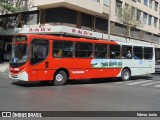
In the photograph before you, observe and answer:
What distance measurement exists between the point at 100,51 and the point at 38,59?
4.96m

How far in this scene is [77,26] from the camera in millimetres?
33938

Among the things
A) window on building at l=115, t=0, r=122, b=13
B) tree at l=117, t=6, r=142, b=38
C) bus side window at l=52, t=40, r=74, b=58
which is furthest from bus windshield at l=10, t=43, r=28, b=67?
window on building at l=115, t=0, r=122, b=13

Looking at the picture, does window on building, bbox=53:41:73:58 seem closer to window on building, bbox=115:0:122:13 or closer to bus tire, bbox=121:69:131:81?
bus tire, bbox=121:69:131:81

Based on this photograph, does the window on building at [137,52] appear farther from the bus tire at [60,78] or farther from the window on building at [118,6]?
the window on building at [118,6]

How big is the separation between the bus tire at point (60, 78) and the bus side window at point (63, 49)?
38.2 inches

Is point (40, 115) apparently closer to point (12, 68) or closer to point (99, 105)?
point (99, 105)

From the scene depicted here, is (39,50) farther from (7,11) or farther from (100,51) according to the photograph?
(7,11)

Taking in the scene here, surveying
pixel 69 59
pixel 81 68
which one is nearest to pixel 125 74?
pixel 81 68

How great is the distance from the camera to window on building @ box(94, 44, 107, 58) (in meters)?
19.4

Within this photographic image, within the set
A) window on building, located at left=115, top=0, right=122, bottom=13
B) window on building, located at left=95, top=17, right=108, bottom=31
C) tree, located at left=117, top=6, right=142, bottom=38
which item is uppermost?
window on building, located at left=115, top=0, right=122, bottom=13

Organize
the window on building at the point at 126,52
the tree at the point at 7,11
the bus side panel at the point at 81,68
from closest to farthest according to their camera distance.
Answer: the bus side panel at the point at 81,68, the window on building at the point at 126,52, the tree at the point at 7,11

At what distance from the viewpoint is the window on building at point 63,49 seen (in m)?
17.1

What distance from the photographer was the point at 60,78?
17.4m

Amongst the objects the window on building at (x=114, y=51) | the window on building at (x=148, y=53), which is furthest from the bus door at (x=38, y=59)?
the window on building at (x=148, y=53)
